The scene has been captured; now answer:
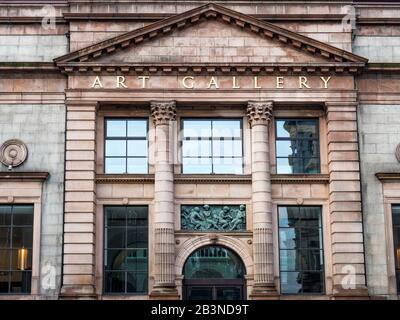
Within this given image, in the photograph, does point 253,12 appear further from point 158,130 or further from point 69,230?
point 69,230

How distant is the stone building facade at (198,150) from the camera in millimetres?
40125

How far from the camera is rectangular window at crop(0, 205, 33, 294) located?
131ft

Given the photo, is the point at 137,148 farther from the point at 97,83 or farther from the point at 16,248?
the point at 16,248

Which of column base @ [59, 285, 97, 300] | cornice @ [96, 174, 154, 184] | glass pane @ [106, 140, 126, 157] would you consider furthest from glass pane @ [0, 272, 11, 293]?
glass pane @ [106, 140, 126, 157]

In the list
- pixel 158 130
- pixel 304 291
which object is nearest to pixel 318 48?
pixel 158 130

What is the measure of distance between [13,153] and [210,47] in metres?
9.69

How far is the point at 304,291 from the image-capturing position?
133 ft

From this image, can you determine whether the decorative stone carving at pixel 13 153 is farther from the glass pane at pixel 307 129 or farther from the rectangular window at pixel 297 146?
the glass pane at pixel 307 129

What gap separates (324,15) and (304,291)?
12183mm

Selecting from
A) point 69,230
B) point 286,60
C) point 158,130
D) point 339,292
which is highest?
point 286,60

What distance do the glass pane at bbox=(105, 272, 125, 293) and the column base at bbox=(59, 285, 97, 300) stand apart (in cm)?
105

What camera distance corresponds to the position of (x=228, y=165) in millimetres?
41688

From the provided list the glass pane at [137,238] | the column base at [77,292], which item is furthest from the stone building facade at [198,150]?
the column base at [77,292]

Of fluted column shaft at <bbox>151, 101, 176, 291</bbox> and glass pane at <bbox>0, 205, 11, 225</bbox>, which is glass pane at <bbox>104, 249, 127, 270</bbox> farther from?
glass pane at <bbox>0, 205, 11, 225</bbox>
